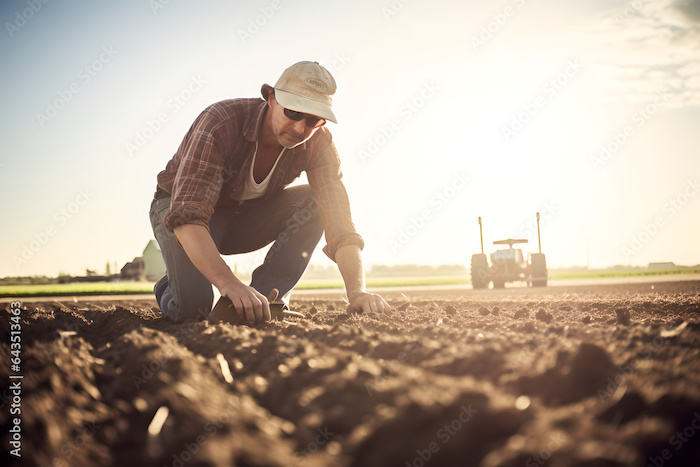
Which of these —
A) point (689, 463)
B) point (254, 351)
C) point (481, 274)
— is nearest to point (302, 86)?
point (254, 351)

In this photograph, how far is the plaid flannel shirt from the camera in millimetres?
2539

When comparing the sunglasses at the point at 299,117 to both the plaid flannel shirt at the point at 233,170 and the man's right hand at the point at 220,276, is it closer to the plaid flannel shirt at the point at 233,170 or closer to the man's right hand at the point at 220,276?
the plaid flannel shirt at the point at 233,170

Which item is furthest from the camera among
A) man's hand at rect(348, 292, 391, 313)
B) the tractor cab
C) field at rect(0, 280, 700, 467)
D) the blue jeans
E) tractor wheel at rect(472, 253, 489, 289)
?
the tractor cab

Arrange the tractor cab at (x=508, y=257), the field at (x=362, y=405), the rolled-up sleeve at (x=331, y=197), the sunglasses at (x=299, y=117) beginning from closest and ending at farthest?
the field at (x=362, y=405), the sunglasses at (x=299, y=117), the rolled-up sleeve at (x=331, y=197), the tractor cab at (x=508, y=257)

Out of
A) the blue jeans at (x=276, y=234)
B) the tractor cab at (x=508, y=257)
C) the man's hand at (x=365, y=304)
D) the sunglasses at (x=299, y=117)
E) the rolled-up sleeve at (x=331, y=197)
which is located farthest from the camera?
the tractor cab at (x=508, y=257)

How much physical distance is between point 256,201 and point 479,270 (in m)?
8.79

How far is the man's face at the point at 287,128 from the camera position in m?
2.66

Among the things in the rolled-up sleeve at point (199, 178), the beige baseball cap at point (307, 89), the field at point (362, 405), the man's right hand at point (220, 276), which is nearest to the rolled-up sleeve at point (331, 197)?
the beige baseball cap at point (307, 89)

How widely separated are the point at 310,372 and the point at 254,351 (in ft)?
1.42

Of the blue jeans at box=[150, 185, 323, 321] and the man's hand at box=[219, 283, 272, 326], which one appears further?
the blue jeans at box=[150, 185, 323, 321]

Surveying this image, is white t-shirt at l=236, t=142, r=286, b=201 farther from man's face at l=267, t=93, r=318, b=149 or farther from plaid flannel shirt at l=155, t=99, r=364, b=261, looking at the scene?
man's face at l=267, t=93, r=318, b=149

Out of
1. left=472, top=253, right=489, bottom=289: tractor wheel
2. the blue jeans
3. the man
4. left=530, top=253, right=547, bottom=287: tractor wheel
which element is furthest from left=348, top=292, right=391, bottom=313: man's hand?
left=530, top=253, right=547, bottom=287: tractor wheel

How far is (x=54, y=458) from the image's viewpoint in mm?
807

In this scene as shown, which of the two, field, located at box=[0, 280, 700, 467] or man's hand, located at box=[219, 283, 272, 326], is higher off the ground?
man's hand, located at box=[219, 283, 272, 326]
